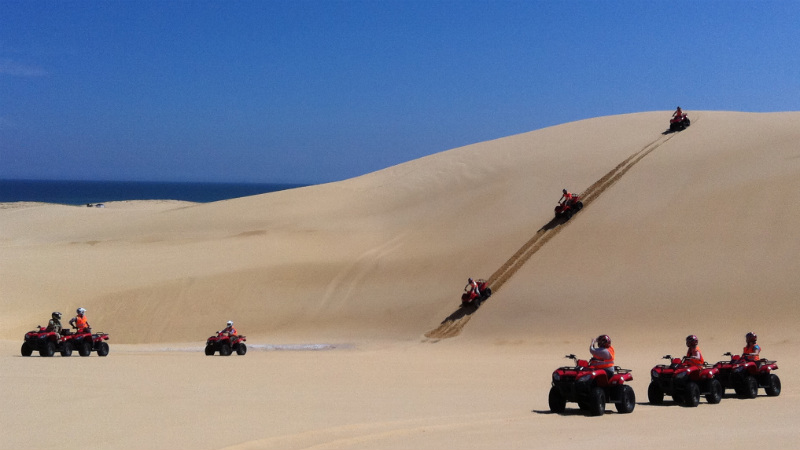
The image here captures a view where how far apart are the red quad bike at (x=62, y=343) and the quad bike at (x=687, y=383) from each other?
508 inches

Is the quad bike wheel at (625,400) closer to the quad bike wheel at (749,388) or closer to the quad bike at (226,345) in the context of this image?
the quad bike wheel at (749,388)

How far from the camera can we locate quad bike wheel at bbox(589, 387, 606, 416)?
11531 millimetres

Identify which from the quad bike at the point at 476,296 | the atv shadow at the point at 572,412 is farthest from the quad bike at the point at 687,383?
the quad bike at the point at 476,296

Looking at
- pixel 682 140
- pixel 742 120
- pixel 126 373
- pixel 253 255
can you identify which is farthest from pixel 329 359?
pixel 742 120

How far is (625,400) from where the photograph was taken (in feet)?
38.7

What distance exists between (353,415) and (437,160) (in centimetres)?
3362

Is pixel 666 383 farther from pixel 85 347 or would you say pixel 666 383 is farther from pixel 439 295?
pixel 439 295

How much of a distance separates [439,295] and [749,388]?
1351 cm

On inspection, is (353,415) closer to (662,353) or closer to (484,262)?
(662,353)

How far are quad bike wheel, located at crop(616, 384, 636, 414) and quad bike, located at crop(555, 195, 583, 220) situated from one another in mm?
17676

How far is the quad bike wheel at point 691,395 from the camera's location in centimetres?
1259

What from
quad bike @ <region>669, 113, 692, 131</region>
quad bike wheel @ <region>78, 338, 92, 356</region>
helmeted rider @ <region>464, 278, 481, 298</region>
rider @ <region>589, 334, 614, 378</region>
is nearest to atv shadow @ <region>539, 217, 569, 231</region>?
helmeted rider @ <region>464, 278, 481, 298</region>

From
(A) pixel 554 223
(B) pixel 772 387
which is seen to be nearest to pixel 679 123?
(A) pixel 554 223

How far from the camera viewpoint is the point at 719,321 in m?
21.3
